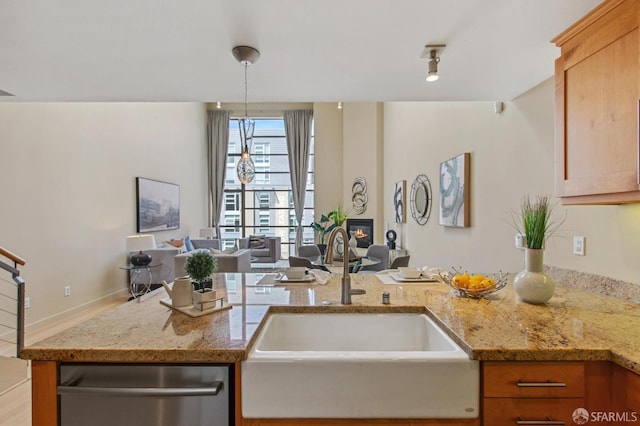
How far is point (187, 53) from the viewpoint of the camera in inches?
78.1

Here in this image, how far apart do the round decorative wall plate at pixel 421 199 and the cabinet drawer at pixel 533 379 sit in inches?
146

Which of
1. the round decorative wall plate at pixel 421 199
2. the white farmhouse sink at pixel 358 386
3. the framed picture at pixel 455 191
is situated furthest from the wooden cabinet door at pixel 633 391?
the round decorative wall plate at pixel 421 199

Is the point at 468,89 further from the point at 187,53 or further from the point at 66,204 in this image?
the point at 66,204

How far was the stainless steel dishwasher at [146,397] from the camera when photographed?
1.04 meters

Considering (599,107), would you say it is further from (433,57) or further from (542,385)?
(542,385)

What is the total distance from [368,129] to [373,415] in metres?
7.64

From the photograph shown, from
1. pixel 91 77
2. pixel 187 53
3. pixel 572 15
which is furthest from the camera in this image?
pixel 91 77

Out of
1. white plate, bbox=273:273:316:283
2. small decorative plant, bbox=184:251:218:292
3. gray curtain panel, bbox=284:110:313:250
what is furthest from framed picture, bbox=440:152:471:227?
gray curtain panel, bbox=284:110:313:250

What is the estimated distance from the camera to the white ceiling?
1535 millimetres

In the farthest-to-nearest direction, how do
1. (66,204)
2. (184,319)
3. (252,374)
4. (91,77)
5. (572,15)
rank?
(66,204) → (91,77) → (572,15) → (184,319) → (252,374)

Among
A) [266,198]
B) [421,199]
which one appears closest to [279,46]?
[421,199]

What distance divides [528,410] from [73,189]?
5299mm

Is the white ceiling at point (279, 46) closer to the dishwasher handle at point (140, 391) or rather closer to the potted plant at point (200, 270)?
the potted plant at point (200, 270)

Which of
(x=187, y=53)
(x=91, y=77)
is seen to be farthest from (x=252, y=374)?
(x=91, y=77)
